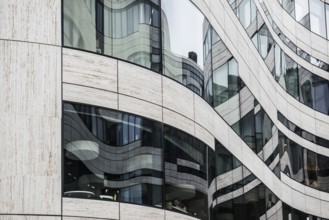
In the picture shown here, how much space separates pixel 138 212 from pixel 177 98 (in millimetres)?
4168

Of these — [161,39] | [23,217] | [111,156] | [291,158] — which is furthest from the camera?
[291,158]

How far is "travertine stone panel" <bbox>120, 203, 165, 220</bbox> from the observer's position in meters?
22.0

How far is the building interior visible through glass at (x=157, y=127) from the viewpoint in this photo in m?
21.7

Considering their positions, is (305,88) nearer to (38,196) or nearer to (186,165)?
(186,165)

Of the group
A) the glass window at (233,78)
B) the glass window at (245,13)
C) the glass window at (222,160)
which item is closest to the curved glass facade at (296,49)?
the glass window at (245,13)

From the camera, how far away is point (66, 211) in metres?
20.7

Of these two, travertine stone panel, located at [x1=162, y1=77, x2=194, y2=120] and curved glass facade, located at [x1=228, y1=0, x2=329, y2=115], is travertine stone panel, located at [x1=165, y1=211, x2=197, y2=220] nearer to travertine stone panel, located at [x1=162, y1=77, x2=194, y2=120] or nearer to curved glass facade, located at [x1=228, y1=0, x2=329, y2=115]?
travertine stone panel, located at [x1=162, y1=77, x2=194, y2=120]

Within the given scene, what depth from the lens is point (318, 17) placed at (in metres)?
49.3

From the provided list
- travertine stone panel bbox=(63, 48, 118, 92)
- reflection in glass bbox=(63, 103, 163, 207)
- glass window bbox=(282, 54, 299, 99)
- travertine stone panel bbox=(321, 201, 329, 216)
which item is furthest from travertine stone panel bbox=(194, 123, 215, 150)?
travertine stone panel bbox=(321, 201, 329, 216)

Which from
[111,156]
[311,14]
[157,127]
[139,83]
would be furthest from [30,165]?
[311,14]

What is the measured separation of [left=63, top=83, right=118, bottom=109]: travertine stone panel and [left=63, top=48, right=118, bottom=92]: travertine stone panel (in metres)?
0.13

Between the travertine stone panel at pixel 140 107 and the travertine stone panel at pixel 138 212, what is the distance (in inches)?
105

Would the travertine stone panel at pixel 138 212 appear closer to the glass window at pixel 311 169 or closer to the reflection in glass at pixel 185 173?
the reflection in glass at pixel 185 173

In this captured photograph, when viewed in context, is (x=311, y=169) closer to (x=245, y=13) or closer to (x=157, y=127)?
(x=245, y=13)
